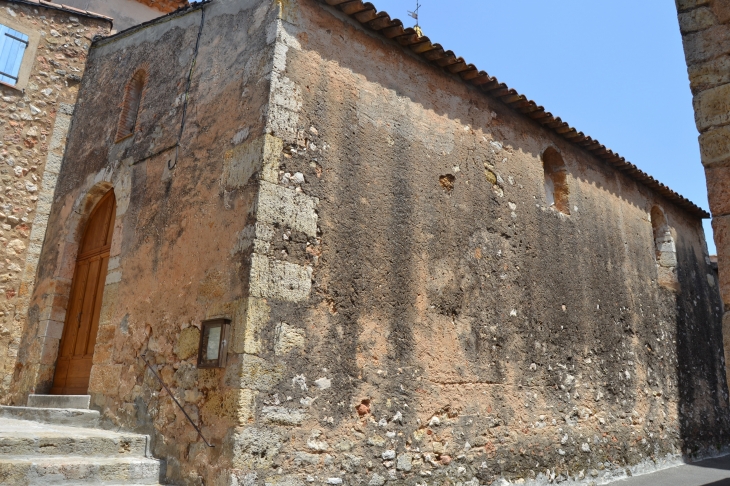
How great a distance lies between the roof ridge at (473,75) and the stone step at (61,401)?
4624 millimetres

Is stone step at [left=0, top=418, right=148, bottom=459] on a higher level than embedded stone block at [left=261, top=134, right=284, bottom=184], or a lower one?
lower

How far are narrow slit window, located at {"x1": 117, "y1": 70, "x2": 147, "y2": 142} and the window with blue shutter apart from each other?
1.96m

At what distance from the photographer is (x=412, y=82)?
652 centimetres

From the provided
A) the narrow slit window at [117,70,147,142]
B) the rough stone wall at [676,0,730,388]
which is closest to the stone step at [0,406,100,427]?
the narrow slit window at [117,70,147,142]

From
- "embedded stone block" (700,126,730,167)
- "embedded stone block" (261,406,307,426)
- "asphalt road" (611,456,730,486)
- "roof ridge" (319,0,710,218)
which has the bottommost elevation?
"asphalt road" (611,456,730,486)

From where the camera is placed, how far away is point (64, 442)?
4605 mm

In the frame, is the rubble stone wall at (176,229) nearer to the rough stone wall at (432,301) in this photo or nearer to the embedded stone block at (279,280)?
the embedded stone block at (279,280)

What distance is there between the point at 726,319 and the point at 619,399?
5162 millimetres

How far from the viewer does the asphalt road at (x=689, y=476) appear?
734cm

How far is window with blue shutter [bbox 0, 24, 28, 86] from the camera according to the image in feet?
25.2

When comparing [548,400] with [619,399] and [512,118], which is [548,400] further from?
[512,118]

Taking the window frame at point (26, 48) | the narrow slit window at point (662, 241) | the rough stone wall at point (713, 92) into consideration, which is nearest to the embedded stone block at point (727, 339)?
the rough stone wall at point (713, 92)

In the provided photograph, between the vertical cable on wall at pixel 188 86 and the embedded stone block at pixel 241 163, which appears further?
the vertical cable on wall at pixel 188 86

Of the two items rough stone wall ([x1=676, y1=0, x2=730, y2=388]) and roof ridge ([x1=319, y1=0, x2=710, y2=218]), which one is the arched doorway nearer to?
roof ridge ([x1=319, y1=0, x2=710, y2=218])
